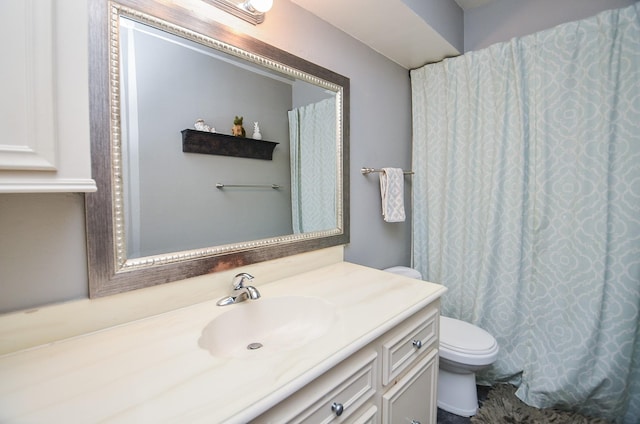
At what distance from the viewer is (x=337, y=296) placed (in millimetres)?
1054

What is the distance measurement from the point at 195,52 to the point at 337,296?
3.40ft

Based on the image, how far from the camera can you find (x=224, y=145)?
108 cm

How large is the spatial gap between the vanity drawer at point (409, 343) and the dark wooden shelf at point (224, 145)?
0.88m

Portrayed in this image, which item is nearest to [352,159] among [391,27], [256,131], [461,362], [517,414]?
[256,131]

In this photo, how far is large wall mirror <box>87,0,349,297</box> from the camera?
800mm

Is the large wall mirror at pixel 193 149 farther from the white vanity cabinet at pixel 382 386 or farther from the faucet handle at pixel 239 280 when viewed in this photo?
the white vanity cabinet at pixel 382 386

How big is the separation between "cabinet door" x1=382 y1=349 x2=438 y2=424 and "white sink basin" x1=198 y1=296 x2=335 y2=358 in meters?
0.32

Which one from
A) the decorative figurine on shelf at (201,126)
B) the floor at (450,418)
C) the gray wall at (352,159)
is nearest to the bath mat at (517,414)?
the floor at (450,418)

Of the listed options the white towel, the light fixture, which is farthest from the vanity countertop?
the light fixture

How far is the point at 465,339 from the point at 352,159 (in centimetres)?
114

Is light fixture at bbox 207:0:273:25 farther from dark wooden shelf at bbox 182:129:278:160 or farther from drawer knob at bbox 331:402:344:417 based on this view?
drawer knob at bbox 331:402:344:417

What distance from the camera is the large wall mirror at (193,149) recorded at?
80 cm

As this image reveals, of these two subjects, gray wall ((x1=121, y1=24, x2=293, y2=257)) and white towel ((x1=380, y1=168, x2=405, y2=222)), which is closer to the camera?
gray wall ((x1=121, y1=24, x2=293, y2=257))

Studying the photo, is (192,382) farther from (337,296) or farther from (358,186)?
(358,186)
